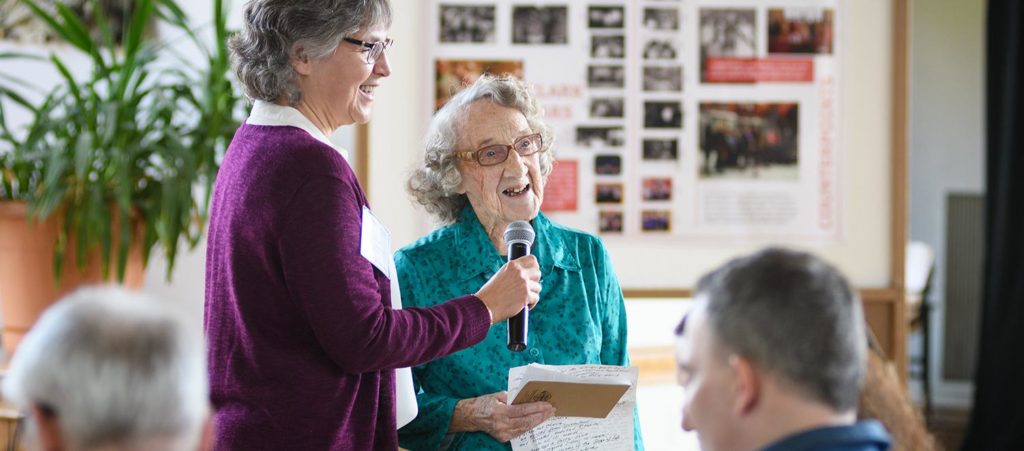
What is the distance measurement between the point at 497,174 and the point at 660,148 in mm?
1625

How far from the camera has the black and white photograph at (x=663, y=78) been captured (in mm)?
3727

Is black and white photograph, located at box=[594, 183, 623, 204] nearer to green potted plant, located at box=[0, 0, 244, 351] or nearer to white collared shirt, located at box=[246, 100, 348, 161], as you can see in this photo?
green potted plant, located at box=[0, 0, 244, 351]

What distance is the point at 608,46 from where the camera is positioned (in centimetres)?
371

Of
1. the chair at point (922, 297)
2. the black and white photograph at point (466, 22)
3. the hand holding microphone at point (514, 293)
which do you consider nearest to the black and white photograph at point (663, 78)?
the black and white photograph at point (466, 22)

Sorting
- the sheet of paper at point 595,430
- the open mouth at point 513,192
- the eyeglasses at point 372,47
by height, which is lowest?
the sheet of paper at point 595,430

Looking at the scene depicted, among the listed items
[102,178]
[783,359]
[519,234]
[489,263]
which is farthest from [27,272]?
[783,359]

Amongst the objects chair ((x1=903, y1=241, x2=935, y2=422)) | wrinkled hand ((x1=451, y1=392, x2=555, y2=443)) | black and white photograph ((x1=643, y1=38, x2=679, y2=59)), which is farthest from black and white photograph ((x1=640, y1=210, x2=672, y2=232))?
chair ((x1=903, y1=241, x2=935, y2=422))

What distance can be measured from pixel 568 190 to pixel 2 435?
1.92 m

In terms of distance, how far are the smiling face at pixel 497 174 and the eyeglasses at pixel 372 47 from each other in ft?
1.35

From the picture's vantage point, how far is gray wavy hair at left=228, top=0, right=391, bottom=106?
1768 millimetres

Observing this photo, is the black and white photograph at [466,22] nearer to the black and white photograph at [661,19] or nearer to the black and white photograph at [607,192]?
the black and white photograph at [661,19]

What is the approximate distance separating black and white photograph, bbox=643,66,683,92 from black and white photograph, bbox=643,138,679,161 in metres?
0.17

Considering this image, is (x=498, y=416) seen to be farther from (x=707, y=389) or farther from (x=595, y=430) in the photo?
(x=707, y=389)

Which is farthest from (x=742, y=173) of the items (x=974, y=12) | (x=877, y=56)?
(x=974, y=12)
